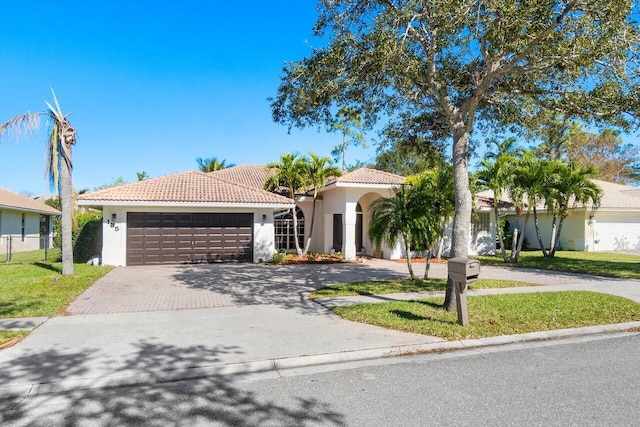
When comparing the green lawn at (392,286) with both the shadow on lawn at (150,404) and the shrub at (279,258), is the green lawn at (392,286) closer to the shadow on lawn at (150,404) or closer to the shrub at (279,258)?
the shadow on lawn at (150,404)

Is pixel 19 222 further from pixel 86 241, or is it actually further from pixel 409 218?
pixel 409 218

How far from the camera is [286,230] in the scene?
2161 centimetres

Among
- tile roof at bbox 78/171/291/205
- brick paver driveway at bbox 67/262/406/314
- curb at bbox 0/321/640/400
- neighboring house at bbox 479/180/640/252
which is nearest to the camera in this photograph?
curb at bbox 0/321/640/400

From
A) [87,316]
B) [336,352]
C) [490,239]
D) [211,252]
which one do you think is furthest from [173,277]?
[490,239]

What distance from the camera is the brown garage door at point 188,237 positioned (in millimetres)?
16891

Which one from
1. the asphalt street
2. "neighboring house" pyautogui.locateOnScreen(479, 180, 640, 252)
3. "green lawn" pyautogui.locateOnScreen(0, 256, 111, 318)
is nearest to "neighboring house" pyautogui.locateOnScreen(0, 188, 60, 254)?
"green lawn" pyautogui.locateOnScreen(0, 256, 111, 318)

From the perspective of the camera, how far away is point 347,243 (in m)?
18.9

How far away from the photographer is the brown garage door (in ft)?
55.4

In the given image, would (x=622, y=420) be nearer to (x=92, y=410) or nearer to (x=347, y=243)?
(x=92, y=410)

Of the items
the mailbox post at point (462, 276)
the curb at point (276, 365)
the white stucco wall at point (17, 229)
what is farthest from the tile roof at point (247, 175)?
the curb at point (276, 365)

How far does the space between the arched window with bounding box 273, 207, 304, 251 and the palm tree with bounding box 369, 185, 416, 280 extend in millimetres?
9919

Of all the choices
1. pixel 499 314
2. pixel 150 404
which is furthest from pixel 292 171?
pixel 150 404

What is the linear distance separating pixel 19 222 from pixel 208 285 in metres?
22.2

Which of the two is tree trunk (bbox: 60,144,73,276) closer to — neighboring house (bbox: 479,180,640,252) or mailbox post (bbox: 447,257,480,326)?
mailbox post (bbox: 447,257,480,326)
